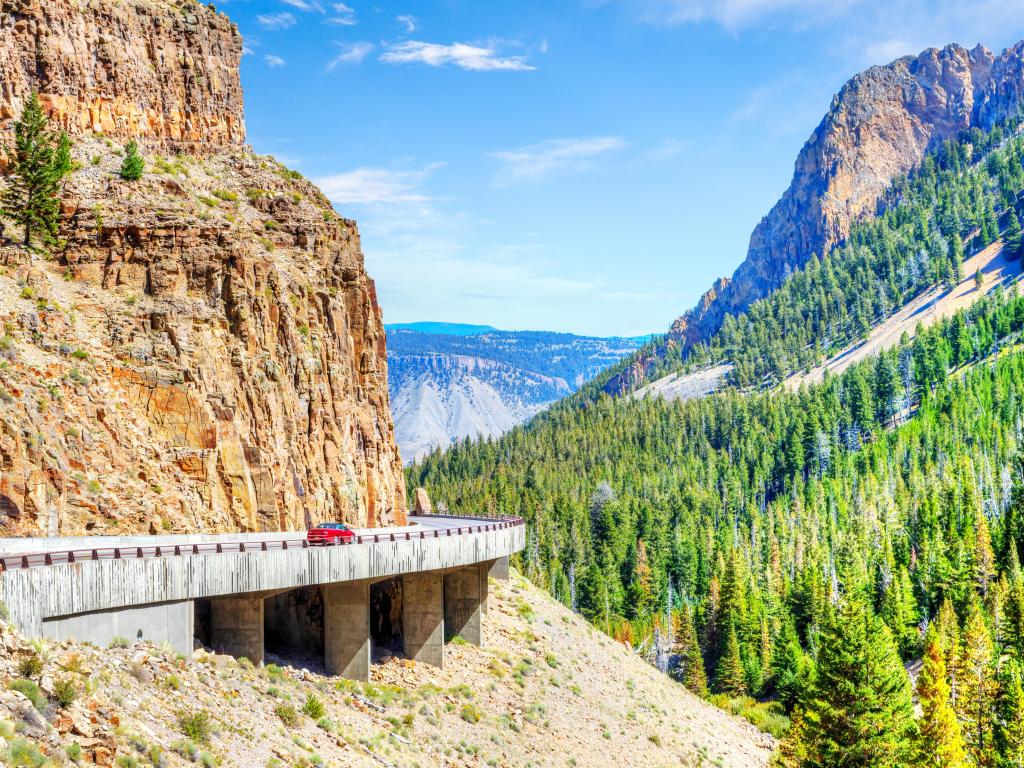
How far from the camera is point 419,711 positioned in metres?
39.5

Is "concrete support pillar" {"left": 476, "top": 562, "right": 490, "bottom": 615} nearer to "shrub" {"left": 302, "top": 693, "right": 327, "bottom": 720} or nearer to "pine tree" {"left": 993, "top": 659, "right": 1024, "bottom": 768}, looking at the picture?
"shrub" {"left": 302, "top": 693, "right": 327, "bottom": 720}

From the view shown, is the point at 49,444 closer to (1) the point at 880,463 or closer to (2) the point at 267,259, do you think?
(2) the point at 267,259

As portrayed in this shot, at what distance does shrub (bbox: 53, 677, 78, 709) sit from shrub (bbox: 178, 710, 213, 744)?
3.50 metres

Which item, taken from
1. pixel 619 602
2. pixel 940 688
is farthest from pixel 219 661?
pixel 619 602

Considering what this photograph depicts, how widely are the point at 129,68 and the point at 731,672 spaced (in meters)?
64.8

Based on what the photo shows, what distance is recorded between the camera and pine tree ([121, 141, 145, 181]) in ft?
155

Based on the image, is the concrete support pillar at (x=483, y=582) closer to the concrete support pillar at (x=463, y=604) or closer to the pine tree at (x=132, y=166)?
the concrete support pillar at (x=463, y=604)

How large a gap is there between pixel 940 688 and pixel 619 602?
2656 inches

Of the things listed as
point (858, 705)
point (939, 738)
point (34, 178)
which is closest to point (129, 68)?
point (34, 178)

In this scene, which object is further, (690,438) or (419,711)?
(690,438)

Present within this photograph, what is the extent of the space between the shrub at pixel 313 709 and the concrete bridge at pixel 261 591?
2901 mm

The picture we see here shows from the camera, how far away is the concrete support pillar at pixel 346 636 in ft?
132

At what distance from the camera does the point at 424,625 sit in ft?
150

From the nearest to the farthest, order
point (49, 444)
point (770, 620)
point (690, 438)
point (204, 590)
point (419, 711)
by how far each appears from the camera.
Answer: point (204, 590) < point (49, 444) < point (419, 711) < point (770, 620) < point (690, 438)
